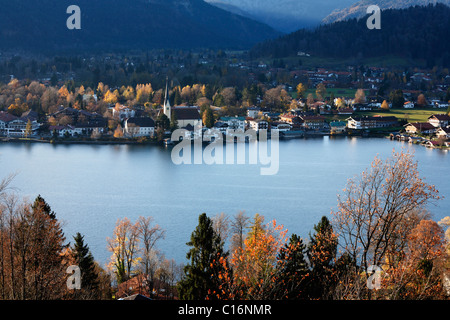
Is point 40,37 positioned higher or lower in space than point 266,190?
higher

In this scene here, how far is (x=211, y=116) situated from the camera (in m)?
12.8

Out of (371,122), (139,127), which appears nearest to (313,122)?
(371,122)

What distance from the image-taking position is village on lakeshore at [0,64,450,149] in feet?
39.4

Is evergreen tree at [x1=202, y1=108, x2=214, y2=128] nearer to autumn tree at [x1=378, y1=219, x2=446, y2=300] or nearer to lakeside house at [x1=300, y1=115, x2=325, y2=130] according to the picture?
lakeside house at [x1=300, y1=115, x2=325, y2=130]

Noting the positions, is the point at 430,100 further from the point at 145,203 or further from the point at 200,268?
the point at 200,268

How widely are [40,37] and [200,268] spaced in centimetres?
2628

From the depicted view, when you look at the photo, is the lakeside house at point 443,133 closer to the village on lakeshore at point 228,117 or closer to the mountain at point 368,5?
the village on lakeshore at point 228,117

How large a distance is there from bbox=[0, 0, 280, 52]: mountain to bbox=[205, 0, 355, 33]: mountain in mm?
11848

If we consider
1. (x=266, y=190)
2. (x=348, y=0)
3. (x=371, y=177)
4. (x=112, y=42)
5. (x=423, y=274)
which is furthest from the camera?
(x=348, y=0)

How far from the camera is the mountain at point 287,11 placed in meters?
52.8

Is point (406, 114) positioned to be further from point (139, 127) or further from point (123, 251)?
point (123, 251)

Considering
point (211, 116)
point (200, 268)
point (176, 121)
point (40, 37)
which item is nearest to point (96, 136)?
point (176, 121)

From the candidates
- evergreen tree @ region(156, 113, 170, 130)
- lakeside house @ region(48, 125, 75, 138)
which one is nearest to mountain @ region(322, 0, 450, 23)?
evergreen tree @ region(156, 113, 170, 130)
